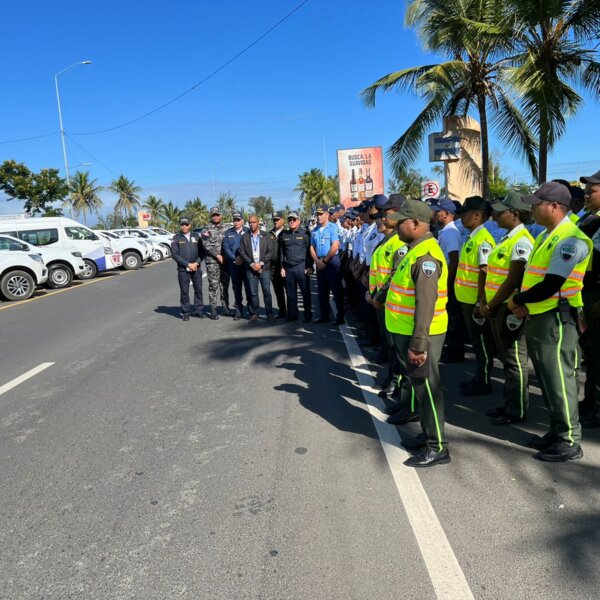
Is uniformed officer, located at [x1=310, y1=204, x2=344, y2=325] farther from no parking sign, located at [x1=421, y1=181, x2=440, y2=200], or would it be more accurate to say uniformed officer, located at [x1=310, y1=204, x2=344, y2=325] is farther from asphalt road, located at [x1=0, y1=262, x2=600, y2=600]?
no parking sign, located at [x1=421, y1=181, x2=440, y2=200]

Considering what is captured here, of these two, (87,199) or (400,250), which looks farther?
(87,199)

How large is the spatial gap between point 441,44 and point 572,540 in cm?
1324

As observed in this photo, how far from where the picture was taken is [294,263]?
8.68m

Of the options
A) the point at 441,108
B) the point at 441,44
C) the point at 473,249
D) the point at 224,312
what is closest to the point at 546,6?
the point at 441,44

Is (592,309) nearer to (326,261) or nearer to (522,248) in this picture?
(522,248)

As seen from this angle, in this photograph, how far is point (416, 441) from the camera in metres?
3.70

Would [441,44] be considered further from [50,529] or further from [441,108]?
[50,529]

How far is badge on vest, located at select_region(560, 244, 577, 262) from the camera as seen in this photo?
125 inches

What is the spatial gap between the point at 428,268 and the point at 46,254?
15073 millimetres

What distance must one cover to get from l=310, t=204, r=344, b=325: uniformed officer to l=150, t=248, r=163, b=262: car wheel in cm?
1836

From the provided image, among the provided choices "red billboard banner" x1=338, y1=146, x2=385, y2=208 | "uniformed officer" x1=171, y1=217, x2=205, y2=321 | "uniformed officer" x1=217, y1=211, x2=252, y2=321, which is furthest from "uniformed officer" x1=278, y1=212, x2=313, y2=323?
"red billboard banner" x1=338, y1=146, x2=385, y2=208

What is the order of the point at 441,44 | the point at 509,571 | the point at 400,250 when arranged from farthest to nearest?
the point at 441,44 < the point at 400,250 < the point at 509,571

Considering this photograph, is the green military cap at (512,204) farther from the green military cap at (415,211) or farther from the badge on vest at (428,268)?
the badge on vest at (428,268)

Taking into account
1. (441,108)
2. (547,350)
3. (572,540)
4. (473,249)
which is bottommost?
(572,540)
